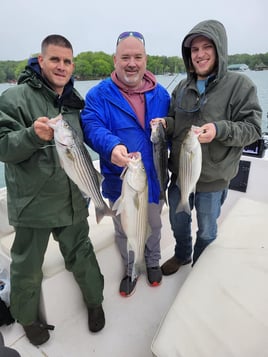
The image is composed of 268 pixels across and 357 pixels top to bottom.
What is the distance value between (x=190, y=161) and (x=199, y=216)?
2.81 ft

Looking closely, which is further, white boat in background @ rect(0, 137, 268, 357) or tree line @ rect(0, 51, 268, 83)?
tree line @ rect(0, 51, 268, 83)

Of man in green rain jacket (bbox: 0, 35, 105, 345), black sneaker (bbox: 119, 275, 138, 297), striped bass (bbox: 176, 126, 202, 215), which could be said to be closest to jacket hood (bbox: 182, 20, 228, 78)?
striped bass (bbox: 176, 126, 202, 215)

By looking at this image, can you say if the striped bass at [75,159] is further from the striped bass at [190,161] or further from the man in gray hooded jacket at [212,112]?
the man in gray hooded jacket at [212,112]

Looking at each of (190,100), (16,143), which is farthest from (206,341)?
(190,100)

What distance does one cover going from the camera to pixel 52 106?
1.81m

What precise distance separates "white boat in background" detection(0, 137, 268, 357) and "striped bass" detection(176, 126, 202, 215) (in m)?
0.69

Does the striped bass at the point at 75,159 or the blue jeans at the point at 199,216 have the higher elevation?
the striped bass at the point at 75,159

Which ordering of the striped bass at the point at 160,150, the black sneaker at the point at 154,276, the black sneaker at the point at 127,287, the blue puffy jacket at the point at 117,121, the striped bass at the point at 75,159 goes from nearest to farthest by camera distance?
the striped bass at the point at 75,159, the striped bass at the point at 160,150, the blue puffy jacket at the point at 117,121, the black sneaker at the point at 127,287, the black sneaker at the point at 154,276

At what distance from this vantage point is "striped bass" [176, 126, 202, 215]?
5.82ft

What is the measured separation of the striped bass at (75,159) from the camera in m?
1.43

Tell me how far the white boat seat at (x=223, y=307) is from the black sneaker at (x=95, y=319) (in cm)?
85

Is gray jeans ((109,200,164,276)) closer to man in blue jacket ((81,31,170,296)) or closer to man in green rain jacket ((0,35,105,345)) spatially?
man in blue jacket ((81,31,170,296))

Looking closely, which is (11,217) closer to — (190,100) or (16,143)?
(16,143)

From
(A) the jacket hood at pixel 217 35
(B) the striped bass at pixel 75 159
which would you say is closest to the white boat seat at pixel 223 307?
(B) the striped bass at pixel 75 159
